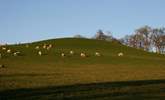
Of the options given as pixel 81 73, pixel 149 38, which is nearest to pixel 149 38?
pixel 149 38

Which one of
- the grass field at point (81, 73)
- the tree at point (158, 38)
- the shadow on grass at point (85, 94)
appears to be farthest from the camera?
the tree at point (158, 38)

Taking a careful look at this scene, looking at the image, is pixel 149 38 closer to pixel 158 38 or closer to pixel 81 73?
pixel 158 38

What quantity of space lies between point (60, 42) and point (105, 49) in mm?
10545

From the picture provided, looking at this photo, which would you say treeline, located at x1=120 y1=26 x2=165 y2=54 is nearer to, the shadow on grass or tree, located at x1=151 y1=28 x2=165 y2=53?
tree, located at x1=151 y1=28 x2=165 y2=53

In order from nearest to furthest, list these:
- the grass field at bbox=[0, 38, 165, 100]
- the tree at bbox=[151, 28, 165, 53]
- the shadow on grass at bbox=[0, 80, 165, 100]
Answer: the shadow on grass at bbox=[0, 80, 165, 100], the grass field at bbox=[0, 38, 165, 100], the tree at bbox=[151, 28, 165, 53]

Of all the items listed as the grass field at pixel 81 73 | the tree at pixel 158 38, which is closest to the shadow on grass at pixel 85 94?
the grass field at pixel 81 73

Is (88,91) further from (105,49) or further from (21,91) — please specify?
(105,49)

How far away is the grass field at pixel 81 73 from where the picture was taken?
20.4 m

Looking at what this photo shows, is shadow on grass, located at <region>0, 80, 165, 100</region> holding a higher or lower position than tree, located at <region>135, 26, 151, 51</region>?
lower

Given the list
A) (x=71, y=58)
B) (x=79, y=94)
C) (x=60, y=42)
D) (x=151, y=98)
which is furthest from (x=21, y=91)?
(x=60, y=42)

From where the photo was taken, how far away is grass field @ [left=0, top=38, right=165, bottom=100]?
20.4 meters

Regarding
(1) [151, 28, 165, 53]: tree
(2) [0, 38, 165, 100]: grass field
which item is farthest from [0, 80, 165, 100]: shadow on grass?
(1) [151, 28, 165, 53]: tree

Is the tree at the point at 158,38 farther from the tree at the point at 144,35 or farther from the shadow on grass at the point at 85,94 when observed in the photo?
the shadow on grass at the point at 85,94

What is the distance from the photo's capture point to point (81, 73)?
38.0m
